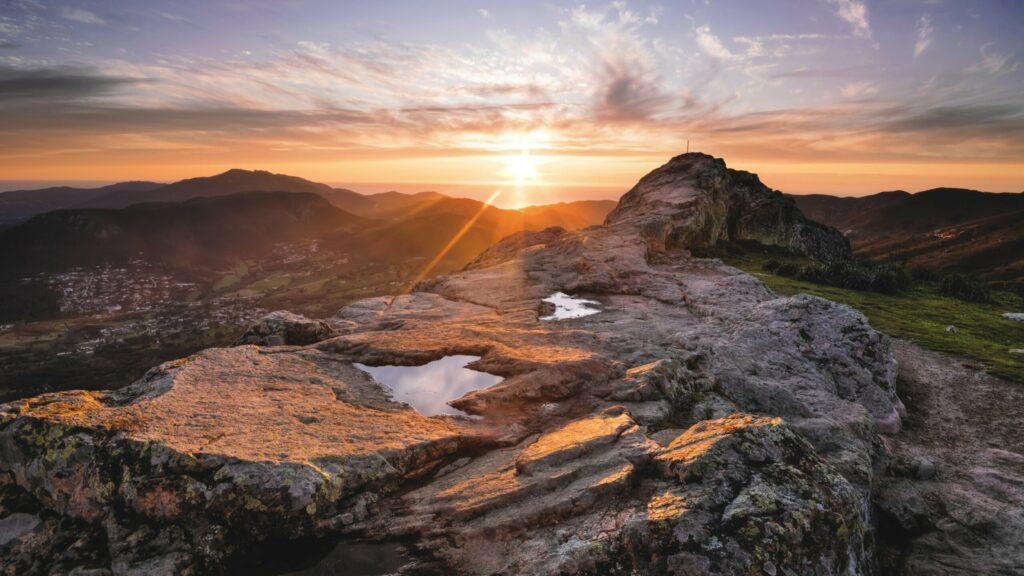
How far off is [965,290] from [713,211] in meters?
26.7

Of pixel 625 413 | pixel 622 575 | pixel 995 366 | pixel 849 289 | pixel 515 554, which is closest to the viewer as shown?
pixel 622 575

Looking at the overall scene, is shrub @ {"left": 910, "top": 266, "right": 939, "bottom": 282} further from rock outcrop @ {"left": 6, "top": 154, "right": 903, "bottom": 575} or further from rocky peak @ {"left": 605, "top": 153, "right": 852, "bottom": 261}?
rock outcrop @ {"left": 6, "top": 154, "right": 903, "bottom": 575}

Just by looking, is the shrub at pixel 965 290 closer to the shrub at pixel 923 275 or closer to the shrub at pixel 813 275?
the shrub at pixel 923 275

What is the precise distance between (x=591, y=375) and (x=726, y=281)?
21.9 meters

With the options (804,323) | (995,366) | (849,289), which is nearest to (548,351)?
(804,323)

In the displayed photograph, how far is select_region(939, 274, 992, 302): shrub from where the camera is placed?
158 feet

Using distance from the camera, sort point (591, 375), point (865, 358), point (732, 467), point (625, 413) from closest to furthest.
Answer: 1. point (732, 467)
2. point (625, 413)
3. point (591, 375)
4. point (865, 358)

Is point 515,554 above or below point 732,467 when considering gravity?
below

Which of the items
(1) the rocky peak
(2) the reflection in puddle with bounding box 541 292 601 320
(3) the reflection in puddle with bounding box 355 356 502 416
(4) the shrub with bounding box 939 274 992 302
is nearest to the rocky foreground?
(3) the reflection in puddle with bounding box 355 356 502 416

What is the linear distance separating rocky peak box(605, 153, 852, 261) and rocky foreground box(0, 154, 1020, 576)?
96.8 ft

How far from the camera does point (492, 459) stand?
14.0 metres

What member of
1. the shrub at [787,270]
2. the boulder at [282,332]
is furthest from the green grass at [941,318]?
the boulder at [282,332]

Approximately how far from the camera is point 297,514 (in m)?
11.1

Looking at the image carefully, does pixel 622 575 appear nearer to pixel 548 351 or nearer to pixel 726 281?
pixel 548 351
